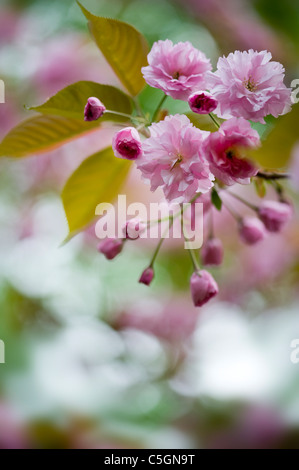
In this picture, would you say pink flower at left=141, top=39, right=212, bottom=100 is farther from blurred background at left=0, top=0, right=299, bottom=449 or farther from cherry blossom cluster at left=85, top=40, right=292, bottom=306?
blurred background at left=0, top=0, right=299, bottom=449

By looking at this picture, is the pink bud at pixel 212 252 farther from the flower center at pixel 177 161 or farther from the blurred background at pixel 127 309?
the blurred background at pixel 127 309

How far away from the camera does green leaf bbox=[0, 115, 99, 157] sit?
0.48m

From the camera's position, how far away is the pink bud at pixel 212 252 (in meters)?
0.54

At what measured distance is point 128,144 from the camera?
373 millimetres

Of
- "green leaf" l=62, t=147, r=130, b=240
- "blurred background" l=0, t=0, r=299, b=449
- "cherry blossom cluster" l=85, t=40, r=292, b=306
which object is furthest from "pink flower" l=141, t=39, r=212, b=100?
"blurred background" l=0, t=0, r=299, b=449

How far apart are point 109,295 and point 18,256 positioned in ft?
0.87

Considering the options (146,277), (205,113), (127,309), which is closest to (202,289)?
(146,277)

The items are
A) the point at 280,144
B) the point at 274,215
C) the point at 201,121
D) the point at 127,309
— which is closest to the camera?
the point at 280,144

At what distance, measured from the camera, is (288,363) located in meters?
1.26

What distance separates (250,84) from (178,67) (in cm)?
6

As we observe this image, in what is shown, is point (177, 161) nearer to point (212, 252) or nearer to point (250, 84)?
point (250, 84)

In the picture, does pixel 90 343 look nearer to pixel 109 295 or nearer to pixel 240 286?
pixel 109 295

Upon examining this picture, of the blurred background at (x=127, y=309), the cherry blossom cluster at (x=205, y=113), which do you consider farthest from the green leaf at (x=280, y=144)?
the blurred background at (x=127, y=309)
